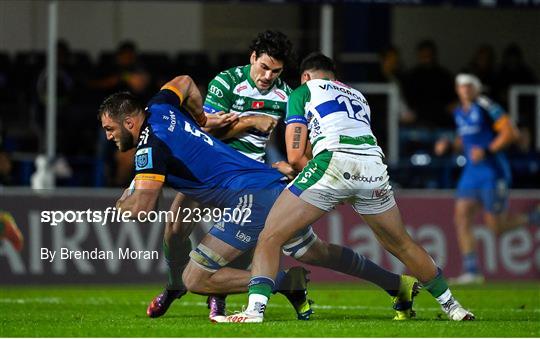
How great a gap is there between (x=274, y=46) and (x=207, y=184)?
1227mm

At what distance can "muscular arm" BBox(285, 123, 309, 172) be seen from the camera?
10.4 meters

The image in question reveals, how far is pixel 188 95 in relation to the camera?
35.7ft

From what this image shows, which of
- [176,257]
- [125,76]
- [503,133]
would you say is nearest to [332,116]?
[176,257]

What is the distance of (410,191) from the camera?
17.9 metres

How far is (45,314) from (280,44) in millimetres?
2887

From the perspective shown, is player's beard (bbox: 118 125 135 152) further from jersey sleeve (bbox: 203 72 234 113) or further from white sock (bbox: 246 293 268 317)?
white sock (bbox: 246 293 268 317)

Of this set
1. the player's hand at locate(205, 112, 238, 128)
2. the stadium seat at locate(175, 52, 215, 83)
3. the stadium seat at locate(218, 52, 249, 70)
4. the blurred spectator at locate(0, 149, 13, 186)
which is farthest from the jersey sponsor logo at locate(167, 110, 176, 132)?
the stadium seat at locate(218, 52, 249, 70)

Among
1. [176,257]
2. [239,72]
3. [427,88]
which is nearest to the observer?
[176,257]

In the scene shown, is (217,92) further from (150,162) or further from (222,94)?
(150,162)

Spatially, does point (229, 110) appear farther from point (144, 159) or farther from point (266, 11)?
point (266, 11)

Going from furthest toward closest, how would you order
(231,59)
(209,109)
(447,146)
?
(231,59) < (447,146) < (209,109)

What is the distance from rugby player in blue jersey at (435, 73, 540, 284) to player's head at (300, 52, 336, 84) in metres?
6.60

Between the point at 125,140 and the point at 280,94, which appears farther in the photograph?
the point at 280,94

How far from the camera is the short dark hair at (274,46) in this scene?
1096cm
